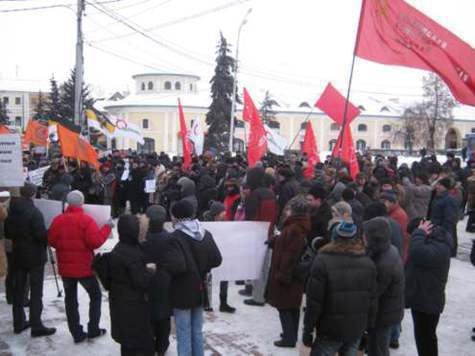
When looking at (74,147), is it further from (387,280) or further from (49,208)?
(387,280)

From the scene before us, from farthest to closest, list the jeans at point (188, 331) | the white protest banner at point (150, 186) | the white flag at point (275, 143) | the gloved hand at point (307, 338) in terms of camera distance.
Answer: the white flag at point (275, 143)
the white protest banner at point (150, 186)
the jeans at point (188, 331)
the gloved hand at point (307, 338)

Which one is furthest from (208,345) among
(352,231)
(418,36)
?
(418,36)

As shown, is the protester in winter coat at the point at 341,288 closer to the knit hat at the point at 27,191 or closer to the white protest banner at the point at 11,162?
the knit hat at the point at 27,191

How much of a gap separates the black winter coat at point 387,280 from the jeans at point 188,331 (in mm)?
1609

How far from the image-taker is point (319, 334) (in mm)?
4539

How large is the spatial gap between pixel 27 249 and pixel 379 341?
3855 mm

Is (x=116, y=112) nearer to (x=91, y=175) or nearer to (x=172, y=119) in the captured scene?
(x=172, y=119)

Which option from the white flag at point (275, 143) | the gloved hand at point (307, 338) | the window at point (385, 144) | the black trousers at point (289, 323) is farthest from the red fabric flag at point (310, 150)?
the window at point (385, 144)

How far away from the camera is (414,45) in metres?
7.18

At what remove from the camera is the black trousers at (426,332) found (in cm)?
525

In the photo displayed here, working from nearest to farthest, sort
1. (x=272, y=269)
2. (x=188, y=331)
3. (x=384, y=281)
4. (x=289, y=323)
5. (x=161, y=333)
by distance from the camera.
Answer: (x=384, y=281) < (x=188, y=331) < (x=161, y=333) < (x=272, y=269) < (x=289, y=323)

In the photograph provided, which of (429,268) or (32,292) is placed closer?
(429,268)

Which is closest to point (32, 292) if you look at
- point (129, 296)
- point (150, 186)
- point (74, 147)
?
point (129, 296)

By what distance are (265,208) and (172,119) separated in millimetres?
62046
